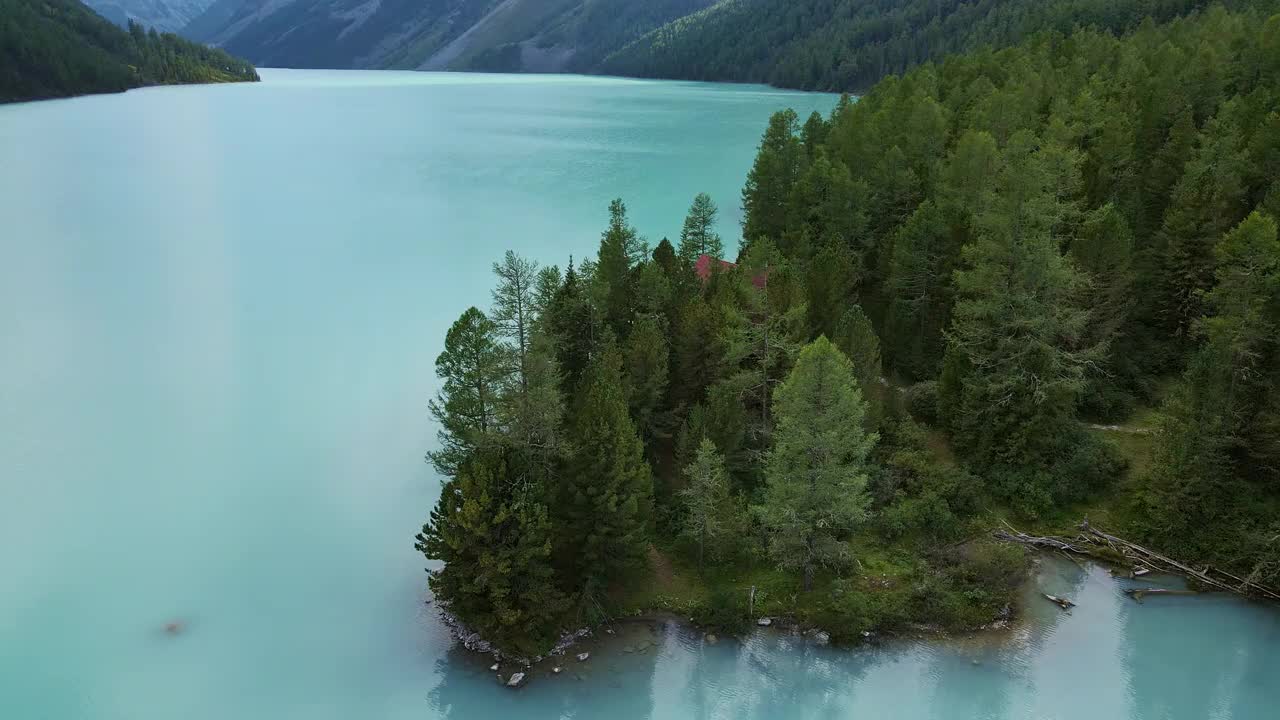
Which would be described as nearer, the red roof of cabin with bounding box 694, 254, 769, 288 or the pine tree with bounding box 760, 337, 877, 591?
the pine tree with bounding box 760, 337, 877, 591

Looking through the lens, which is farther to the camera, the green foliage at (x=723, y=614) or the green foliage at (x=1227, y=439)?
the green foliage at (x=1227, y=439)

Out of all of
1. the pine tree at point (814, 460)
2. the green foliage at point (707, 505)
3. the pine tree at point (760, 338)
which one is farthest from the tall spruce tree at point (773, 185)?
the pine tree at point (814, 460)

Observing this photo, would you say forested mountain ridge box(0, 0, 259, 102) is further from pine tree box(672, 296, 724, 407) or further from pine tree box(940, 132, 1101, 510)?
pine tree box(940, 132, 1101, 510)

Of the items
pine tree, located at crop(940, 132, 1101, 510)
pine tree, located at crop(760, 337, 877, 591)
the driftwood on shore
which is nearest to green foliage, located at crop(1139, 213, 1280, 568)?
the driftwood on shore

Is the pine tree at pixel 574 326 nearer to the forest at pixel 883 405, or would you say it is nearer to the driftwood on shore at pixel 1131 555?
the forest at pixel 883 405

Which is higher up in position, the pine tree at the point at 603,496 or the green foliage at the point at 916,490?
the pine tree at the point at 603,496
